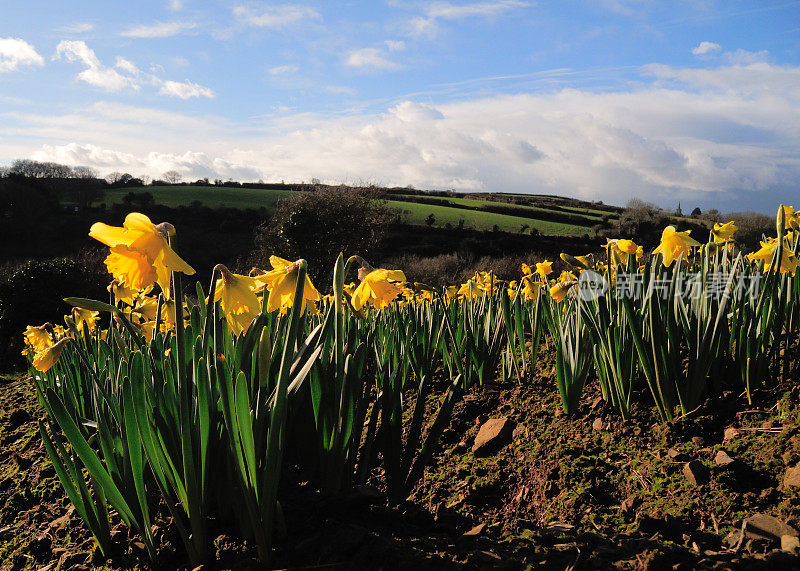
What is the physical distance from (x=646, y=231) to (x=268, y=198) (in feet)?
72.8

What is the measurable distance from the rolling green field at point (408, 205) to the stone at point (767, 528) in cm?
2450

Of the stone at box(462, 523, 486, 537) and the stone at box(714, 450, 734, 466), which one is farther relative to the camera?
the stone at box(714, 450, 734, 466)

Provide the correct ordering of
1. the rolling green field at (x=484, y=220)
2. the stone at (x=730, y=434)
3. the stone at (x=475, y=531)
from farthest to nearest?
the rolling green field at (x=484, y=220), the stone at (x=730, y=434), the stone at (x=475, y=531)

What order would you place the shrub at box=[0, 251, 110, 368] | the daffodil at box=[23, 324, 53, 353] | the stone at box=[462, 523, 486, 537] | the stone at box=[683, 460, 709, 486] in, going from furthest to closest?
the shrub at box=[0, 251, 110, 368] < the daffodil at box=[23, 324, 53, 353] < the stone at box=[683, 460, 709, 486] < the stone at box=[462, 523, 486, 537]

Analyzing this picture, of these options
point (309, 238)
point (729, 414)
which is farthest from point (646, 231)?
point (729, 414)

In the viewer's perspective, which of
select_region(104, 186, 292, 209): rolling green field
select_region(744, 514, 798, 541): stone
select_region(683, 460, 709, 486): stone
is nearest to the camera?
select_region(744, 514, 798, 541): stone

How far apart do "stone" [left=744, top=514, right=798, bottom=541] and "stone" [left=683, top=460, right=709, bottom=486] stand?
1.25ft

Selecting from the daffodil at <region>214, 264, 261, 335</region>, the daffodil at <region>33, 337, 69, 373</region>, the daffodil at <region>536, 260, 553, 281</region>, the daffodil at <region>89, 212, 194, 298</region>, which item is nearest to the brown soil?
the daffodil at <region>33, 337, 69, 373</region>

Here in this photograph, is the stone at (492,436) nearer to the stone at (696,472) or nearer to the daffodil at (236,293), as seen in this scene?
the stone at (696,472)

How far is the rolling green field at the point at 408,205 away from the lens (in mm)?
28625

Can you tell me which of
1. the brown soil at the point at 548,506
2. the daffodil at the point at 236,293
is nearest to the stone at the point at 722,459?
the brown soil at the point at 548,506

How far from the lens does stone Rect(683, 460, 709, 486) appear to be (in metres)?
1.90

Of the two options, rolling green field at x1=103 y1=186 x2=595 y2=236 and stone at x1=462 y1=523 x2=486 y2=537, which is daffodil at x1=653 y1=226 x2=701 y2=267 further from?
rolling green field at x1=103 y1=186 x2=595 y2=236

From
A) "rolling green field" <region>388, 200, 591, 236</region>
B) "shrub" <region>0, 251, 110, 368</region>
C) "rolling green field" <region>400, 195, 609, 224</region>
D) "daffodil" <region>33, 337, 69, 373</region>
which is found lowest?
"shrub" <region>0, 251, 110, 368</region>
